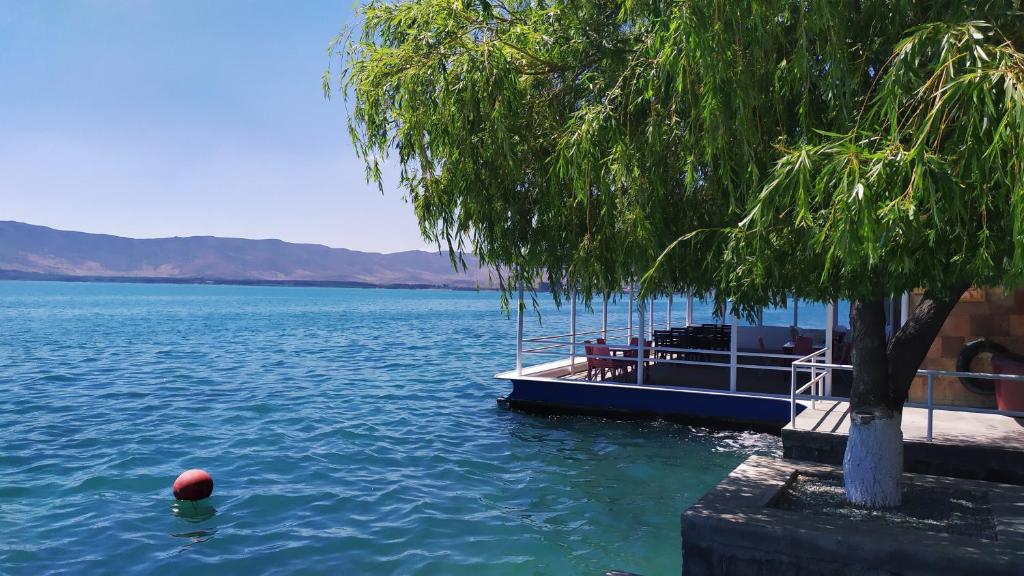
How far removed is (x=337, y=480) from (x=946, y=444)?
27.9 feet

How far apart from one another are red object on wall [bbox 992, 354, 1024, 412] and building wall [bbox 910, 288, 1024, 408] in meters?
1.23

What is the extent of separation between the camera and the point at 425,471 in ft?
41.9

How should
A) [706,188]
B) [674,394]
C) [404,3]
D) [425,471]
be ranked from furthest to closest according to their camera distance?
[674,394] → [425,471] → [404,3] → [706,188]

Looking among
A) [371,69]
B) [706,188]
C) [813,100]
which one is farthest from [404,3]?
[813,100]

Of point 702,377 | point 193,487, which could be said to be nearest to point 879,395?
point 193,487

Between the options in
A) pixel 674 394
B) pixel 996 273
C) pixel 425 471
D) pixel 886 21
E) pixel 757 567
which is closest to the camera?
pixel 996 273

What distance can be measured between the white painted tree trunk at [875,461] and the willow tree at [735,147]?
20 mm

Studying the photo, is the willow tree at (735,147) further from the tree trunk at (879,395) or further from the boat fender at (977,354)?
the boat fender at (977,354)

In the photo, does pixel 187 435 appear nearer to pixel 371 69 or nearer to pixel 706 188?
pixel 371 69

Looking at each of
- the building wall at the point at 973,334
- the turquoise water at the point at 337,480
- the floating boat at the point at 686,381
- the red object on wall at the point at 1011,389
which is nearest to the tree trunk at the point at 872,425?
the turquoise water at the point at 337,480

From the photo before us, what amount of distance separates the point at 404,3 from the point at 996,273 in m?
6.65

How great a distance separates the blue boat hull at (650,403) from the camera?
14188mm

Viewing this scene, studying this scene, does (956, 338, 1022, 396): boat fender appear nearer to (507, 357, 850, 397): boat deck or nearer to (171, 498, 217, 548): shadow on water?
(507, 357, 850, 397): boat deck

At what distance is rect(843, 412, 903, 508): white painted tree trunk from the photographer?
7.11 meters
